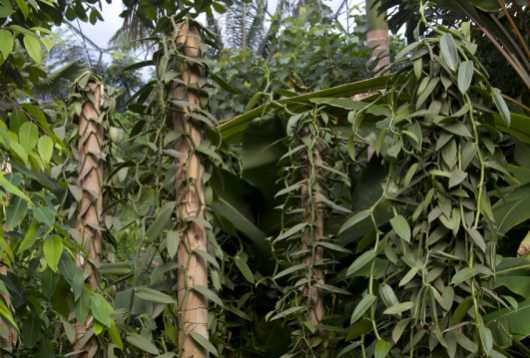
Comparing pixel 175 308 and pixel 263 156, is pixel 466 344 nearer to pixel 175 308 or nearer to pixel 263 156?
pixel 175 308

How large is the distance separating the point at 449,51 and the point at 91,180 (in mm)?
534

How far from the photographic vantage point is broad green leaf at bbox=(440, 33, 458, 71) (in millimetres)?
885

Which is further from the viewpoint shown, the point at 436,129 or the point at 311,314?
the point at 311,314

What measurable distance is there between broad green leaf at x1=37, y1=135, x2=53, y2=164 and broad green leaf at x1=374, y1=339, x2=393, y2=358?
0.44 m

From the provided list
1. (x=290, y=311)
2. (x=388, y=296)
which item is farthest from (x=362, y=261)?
(x=290, y=311)

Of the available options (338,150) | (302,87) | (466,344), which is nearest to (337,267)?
(338,150)

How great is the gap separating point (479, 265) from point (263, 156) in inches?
23.9

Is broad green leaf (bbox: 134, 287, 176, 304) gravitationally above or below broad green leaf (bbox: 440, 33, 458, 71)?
below

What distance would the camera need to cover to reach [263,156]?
54.2 inches

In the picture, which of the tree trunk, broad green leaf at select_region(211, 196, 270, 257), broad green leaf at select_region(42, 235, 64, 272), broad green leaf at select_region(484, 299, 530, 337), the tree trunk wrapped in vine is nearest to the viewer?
broad green leaf at select_region(42, 235, 64, 272)

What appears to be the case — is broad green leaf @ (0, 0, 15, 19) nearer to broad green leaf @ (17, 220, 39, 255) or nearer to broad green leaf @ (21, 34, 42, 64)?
broad green leaf @ (21, 34, 42, 64)

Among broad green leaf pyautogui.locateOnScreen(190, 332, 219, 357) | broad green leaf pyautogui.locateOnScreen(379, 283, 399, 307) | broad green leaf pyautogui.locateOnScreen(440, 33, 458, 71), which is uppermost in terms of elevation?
broad green leaf pyautogui.locateOnScreen(440, 33, 458, 71)

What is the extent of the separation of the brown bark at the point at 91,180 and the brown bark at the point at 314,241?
1.04 feet

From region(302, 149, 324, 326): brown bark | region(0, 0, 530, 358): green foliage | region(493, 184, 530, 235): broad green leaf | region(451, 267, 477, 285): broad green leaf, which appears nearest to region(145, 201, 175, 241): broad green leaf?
region(0, 0, 530, 358): green foliage
